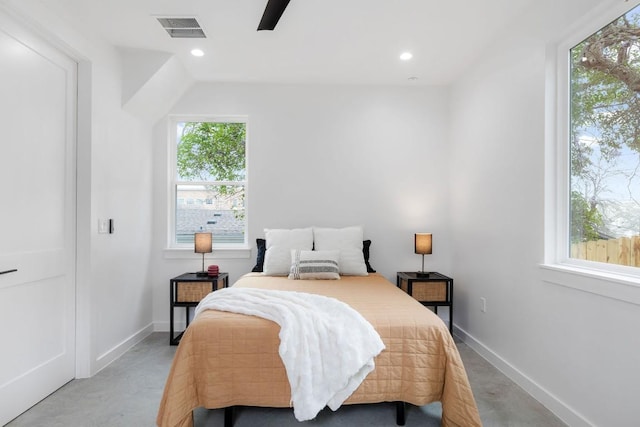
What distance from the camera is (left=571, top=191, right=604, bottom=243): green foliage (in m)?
1.96

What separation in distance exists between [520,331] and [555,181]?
106cm

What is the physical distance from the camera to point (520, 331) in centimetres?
243

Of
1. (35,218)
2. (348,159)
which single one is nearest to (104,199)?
(35,218)

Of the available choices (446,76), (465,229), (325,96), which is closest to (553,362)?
(465,229)

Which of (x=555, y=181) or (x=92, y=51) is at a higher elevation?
(x=92, y=51)

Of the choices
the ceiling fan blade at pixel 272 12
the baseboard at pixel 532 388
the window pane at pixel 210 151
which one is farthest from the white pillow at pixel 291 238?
the ceiling fan blade at pixel 272 12

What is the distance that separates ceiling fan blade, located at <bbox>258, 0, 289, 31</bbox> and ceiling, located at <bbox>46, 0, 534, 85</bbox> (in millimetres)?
412

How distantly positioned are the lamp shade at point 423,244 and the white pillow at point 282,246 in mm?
1053

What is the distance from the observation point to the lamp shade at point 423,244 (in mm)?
3412

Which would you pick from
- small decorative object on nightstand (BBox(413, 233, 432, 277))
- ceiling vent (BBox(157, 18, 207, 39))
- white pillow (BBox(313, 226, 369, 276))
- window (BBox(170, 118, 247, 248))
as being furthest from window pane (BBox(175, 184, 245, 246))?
small decorative object on nightstand (BBox(413, 233, 432, 277))

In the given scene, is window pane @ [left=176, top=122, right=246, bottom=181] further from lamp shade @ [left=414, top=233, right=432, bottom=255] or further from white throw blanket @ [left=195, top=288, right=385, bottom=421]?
white throw blanket @ [left=195, top=288, right=385, bottom=421]

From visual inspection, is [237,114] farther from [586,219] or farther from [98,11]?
[586,219]

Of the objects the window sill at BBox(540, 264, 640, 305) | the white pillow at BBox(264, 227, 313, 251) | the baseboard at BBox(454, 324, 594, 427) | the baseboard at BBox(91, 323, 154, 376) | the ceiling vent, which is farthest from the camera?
the white pillow at BBox(264, 227, 313, 251)

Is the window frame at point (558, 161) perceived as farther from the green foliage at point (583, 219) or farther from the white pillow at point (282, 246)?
the white pillow at point (282, 246)
